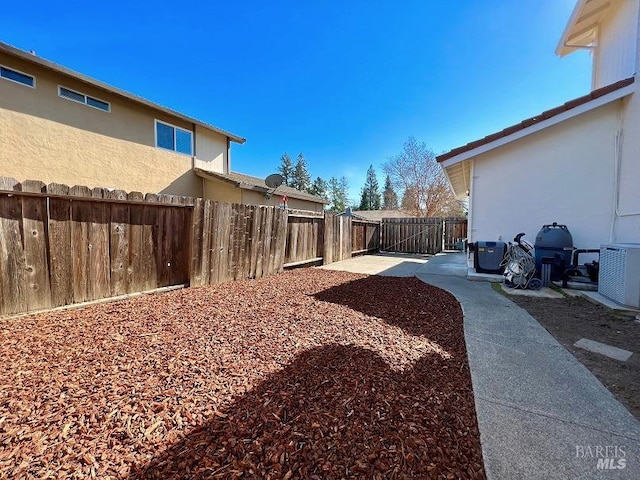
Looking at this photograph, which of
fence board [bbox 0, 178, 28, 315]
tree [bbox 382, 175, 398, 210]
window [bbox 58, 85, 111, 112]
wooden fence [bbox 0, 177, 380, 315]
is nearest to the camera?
fence board [bbox 0, 178, 28, 315]

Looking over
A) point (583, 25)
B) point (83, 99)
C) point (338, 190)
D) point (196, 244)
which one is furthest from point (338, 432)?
point (338, 190)

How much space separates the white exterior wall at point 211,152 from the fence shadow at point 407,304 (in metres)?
9.00

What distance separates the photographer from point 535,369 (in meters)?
2.57

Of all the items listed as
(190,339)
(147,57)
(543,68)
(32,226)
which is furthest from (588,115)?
(147,57)

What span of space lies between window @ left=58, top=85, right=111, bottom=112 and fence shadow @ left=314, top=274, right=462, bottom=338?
30.6ft

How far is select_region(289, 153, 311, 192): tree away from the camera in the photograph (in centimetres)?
4641

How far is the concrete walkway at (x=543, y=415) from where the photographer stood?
1518 millimetres

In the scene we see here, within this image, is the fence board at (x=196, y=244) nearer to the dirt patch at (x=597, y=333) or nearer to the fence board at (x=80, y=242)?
the fence board at (x=80, y=242)

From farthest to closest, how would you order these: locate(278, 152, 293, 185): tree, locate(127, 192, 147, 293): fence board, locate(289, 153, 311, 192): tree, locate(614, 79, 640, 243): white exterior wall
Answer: locate(278, 152, 293, 185): tree < locate(289, 153, 311, 192): tree < locate(614, 79, 640, 243): white exterior wall < locate(127, 192, 147, 293): fence board

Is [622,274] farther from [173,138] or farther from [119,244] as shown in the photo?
[173,138]

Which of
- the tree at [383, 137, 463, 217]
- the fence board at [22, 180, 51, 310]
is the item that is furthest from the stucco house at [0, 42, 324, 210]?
the tree at [383, 137, 463, 217]

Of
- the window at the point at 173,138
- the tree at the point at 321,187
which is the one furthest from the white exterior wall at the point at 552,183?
the tree at the point at 321,187

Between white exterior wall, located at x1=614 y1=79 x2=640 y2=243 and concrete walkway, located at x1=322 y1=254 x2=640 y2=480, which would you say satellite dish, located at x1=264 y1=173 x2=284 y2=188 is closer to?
concrete walkway, located at x1=322 y1=254 x2=640 y2=480

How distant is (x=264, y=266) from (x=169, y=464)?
5.35 m
